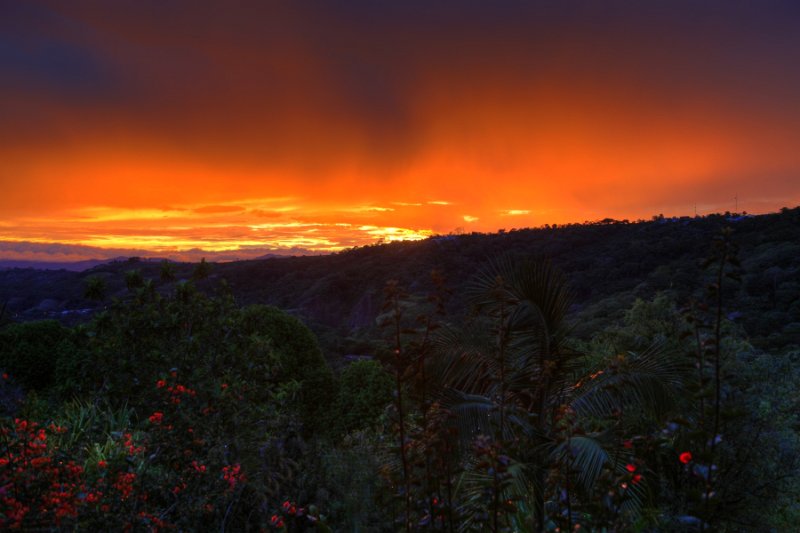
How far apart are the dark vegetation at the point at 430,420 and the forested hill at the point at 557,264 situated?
19.7 meters

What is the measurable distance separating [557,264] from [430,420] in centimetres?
4372

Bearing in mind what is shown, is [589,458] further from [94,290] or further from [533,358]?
[94,290]

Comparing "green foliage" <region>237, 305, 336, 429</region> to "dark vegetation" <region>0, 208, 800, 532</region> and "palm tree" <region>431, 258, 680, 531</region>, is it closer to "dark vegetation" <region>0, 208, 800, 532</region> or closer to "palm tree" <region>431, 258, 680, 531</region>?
"dark vegetation" <region>0, 208, 800, 532</region>

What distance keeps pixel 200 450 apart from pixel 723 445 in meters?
7.73

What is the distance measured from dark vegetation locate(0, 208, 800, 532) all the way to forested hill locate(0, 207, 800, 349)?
1969 cm

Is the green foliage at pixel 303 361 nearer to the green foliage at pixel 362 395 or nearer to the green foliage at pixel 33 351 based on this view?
the green foliage at pixel 362 395

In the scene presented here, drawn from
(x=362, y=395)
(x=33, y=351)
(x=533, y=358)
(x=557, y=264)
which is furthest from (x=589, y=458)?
(x=557, y=264)

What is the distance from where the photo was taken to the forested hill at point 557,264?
36.1 meters

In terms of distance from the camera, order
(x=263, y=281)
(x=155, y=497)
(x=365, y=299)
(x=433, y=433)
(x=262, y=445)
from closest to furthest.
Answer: (x=433, y=433) → (x=155, y=497) → (x=262, y=445) → (x=365, y=299) → (x=263, y=281)

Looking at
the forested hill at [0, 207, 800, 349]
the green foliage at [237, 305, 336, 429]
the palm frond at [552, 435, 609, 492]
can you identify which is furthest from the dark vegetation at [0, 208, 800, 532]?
the forested hill at [0, 207, 800, 349]

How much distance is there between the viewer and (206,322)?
970cm

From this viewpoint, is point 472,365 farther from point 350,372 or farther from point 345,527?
point 350,372

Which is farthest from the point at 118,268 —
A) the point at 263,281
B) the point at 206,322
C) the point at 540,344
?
the point at 540,344

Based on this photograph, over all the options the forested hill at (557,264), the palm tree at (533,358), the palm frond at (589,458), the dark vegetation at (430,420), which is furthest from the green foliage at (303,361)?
the palm frond at (589,458)
